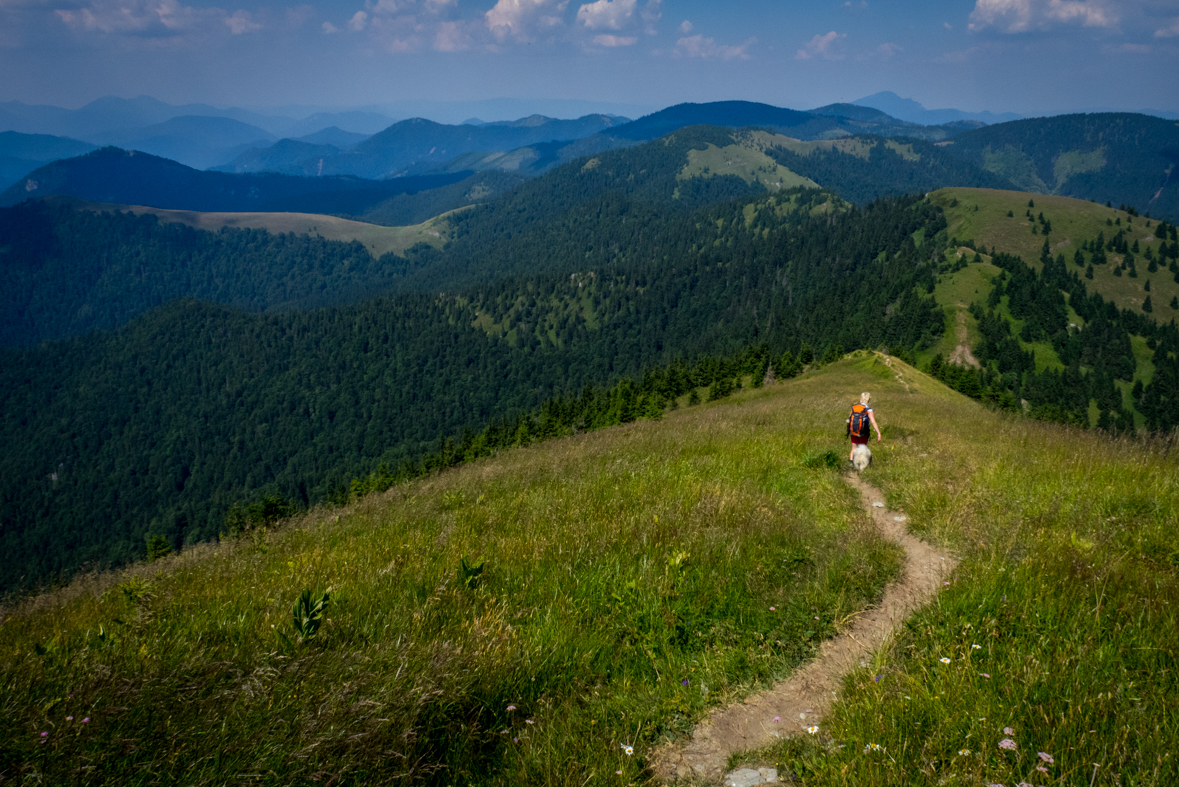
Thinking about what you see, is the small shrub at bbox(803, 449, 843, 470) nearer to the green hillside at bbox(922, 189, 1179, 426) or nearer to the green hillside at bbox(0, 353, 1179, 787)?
the green hillside at bbox(0, 353, 1179, 787)

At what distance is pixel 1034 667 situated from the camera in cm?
319

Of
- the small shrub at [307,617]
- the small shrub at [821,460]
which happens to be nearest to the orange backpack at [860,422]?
the small shrub at [821,460]

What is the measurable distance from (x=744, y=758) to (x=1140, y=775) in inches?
71.0

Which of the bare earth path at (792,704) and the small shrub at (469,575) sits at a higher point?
the small shrub at (469,575)

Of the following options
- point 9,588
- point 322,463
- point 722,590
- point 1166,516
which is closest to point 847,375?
point 1166,516

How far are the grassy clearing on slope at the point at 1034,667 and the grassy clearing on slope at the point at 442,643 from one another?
918 millimetres

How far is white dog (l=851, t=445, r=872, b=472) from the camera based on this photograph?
11070 millimetres

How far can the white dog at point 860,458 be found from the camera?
36.3 ft

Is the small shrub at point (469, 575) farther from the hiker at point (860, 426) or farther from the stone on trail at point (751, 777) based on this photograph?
the hiker at point (860, 426)

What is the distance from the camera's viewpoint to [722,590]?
16.3ft

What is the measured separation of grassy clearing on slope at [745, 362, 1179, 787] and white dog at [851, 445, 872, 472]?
168 inches

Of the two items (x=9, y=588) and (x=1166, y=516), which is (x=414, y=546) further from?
(x=1166, y=516)

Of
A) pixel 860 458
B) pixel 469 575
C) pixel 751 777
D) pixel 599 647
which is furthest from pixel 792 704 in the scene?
pixel 860 458

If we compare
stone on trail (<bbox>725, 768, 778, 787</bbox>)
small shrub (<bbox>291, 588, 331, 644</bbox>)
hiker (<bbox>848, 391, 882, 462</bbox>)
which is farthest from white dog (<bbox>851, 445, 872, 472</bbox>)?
small shrub (<bbox>291, 588, 331, 644</bbox>)
